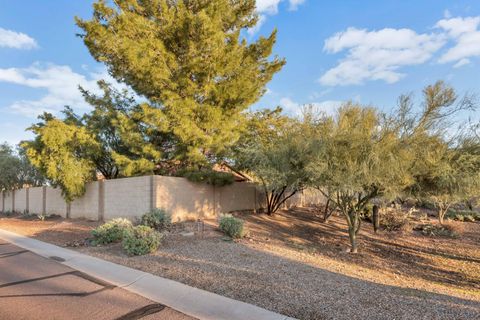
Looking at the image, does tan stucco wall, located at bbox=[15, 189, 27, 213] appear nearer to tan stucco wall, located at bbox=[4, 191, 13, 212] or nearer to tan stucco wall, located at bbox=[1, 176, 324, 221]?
tan stucco wall, located at bbox=[4, 191, 13, 212]

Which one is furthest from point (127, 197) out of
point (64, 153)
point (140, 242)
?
point (140, 242)

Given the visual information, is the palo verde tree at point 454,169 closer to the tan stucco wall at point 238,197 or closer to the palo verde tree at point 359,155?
the palo verde tree at point 359,155

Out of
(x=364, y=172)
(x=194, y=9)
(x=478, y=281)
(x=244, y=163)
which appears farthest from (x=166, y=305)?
(x=194, y=9)

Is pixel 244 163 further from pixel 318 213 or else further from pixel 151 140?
pixel 318 213

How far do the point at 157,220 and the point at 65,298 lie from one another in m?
7.37

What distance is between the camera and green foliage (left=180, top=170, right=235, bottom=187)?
16.4 metres

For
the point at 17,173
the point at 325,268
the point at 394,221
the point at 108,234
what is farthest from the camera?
the point at 17,173

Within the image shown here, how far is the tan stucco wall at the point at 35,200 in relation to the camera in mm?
25227

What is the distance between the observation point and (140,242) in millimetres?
9648

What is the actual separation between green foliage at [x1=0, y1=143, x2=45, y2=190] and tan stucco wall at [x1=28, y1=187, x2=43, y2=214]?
3622 mm

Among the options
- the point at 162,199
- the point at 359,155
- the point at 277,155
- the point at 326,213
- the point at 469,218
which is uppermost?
the point at 277,155

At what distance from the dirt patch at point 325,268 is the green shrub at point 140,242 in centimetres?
28

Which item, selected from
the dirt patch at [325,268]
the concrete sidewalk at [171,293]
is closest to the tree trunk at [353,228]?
the dirt patch at [325,268]

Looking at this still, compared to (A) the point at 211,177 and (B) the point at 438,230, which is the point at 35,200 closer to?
(A) the point at 211,177
